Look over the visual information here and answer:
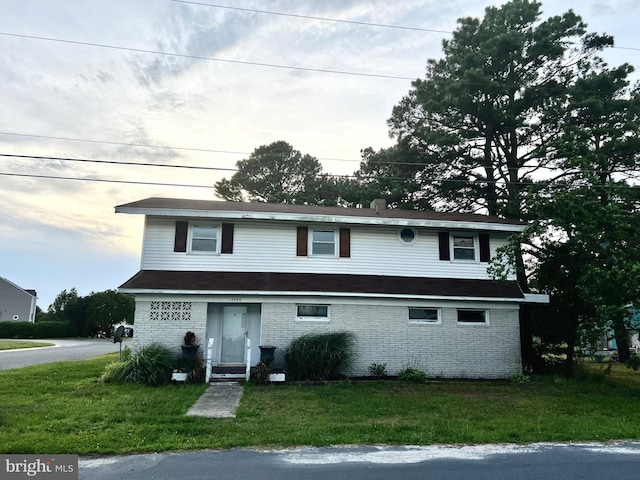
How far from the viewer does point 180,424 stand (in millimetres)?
8016

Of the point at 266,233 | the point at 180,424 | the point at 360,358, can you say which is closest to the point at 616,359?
the point at 360,358

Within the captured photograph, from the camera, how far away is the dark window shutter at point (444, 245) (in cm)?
1638

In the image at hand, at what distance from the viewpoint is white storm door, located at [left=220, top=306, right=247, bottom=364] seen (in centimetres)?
1466

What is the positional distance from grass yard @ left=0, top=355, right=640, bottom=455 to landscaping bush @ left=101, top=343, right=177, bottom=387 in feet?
1.75

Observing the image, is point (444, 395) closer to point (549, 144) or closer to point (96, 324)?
point (549, 144)

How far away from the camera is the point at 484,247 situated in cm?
1662

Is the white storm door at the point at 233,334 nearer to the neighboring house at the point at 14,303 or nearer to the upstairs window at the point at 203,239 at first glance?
the upstairs window at the point at 203,239

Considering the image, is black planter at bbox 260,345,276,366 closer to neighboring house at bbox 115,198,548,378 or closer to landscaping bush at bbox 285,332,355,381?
landscaping bush at bbox 285,332,355,381

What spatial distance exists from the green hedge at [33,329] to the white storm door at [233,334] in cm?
3617

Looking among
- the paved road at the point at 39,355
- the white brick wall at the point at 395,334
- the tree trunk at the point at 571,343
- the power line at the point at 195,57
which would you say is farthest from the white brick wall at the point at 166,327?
the tree trunk at the point at 571,343

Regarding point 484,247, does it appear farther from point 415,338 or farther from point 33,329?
point 33,329

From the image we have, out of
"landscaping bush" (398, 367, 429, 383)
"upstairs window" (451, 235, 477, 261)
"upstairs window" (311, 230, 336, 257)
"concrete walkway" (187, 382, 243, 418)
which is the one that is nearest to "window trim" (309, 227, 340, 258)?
"upstairs window" (311, 230, 336, 257)

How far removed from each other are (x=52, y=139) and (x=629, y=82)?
1010 inches

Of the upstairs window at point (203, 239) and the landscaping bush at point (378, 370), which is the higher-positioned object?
the upstairs window at point (203, 239)
